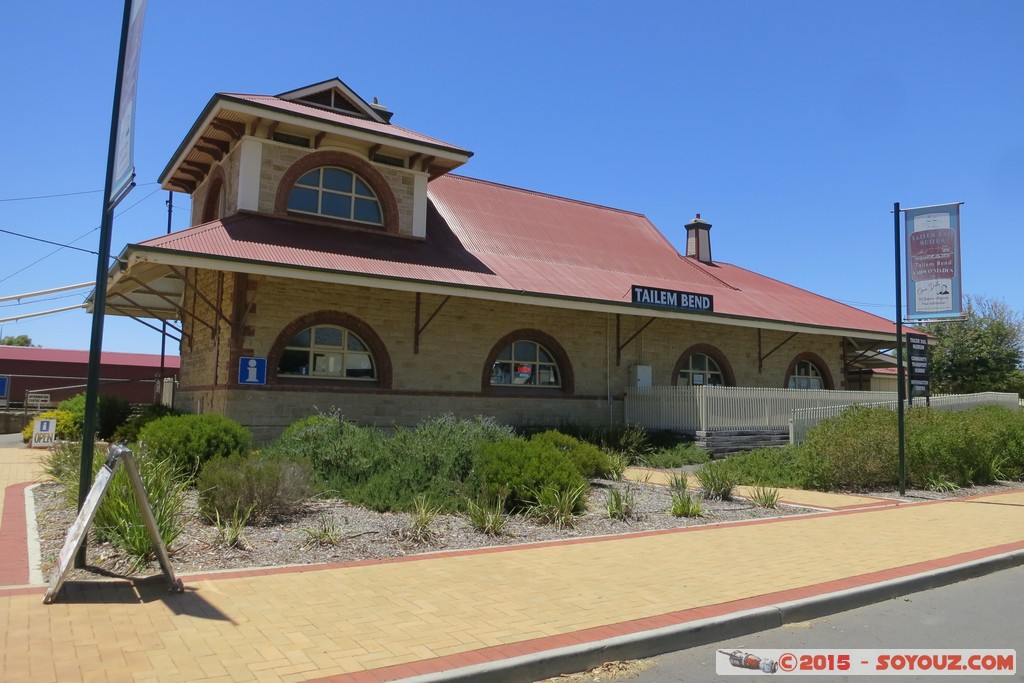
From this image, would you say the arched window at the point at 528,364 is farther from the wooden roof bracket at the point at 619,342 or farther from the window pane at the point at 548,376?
the wooden roof bracket at the point at 619,342

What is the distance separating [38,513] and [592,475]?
8.05 metres

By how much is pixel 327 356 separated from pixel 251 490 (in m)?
7.65

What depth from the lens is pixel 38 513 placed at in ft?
30.7

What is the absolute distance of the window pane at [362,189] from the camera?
18031 millimetres

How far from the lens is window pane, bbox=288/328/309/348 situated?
15852mm

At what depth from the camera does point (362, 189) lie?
18.1 m

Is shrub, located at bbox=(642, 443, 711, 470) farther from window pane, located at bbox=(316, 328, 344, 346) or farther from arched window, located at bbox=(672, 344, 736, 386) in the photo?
window pane, located at bbox=(316, 328, 344, 346)

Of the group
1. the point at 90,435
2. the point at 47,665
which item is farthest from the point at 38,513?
the point at 47,665

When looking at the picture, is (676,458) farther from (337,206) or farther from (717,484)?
(337,206)

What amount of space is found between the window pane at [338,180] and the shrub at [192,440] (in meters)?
7.02

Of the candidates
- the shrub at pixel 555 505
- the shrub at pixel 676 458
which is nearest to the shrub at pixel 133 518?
the shrub at pixel 555 505

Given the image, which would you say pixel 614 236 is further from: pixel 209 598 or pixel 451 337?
pixel 209 598

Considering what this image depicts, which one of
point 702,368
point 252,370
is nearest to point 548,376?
point 702,368

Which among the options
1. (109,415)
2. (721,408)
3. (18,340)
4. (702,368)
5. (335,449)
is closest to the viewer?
(335,449)
